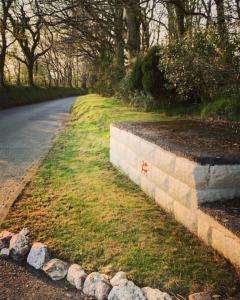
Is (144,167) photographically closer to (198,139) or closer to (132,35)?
(198,139)

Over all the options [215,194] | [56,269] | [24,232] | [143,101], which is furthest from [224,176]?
[143,101]

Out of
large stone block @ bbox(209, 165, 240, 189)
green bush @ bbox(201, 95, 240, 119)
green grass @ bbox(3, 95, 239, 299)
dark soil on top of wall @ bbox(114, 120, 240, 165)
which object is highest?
green bush @ bbox(201, 95, 240, 119)

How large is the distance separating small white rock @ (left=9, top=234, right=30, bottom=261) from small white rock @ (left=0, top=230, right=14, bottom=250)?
0.27 feet

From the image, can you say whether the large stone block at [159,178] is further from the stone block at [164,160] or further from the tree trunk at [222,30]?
the tree trunk at [222,30]

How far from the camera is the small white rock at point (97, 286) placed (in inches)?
138

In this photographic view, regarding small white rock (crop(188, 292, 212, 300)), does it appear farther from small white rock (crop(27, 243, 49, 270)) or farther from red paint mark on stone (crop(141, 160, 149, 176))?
red paint mark on stone (crop(141, 160, 149, 176))

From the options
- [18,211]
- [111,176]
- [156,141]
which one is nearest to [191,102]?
[111,176]

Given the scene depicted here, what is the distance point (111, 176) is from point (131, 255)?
9.67 ft

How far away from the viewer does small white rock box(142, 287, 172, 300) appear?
337cm

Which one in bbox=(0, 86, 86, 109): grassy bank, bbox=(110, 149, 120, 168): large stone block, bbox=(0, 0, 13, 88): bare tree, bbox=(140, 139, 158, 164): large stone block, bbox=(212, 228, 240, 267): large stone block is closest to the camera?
bbox=(212, 228, 240, 267): large stone block

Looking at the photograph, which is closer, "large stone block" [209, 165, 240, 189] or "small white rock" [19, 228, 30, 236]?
"large stone block" [209, 165, 240, 189]

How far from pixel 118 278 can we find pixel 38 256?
0.93 m

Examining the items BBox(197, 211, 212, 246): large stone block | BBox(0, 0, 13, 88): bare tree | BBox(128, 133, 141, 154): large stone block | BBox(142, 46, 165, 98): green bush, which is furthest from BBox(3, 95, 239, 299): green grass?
BBox(0, 0, 13, 88): bare tree

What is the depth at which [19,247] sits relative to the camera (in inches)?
166
